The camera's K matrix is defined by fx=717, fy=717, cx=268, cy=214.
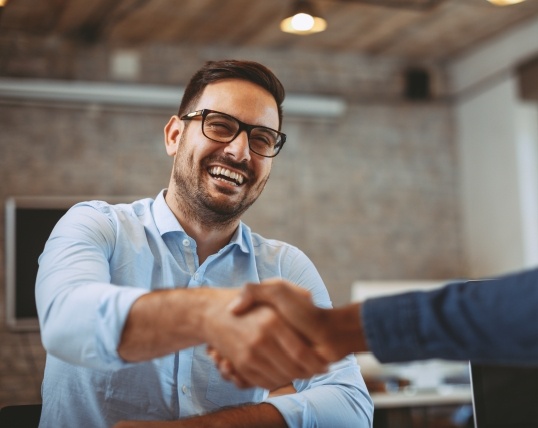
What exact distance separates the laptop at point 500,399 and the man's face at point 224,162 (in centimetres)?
64

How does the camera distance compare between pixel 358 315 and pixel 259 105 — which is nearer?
pixel 358 315

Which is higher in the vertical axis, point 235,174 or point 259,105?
point 259,105

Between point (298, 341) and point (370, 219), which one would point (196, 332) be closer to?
point (298, 341)

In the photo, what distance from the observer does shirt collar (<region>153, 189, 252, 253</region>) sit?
1.63m

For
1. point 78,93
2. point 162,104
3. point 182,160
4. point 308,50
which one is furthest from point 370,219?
A: point 182,160

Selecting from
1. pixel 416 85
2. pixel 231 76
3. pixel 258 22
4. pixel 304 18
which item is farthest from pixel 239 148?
pixel 416 85

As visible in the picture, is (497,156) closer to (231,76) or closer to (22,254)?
(22,254)

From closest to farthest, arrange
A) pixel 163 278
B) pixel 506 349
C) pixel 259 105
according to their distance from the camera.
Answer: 1. pixel 506 349
2. pixel 163 278
3. pixel 259 105

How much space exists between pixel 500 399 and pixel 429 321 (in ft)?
1.71

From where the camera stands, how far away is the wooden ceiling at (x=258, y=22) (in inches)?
184

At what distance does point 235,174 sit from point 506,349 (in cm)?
82

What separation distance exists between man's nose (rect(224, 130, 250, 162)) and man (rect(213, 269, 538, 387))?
612 mm

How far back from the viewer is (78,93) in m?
5.01

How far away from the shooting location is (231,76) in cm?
168
